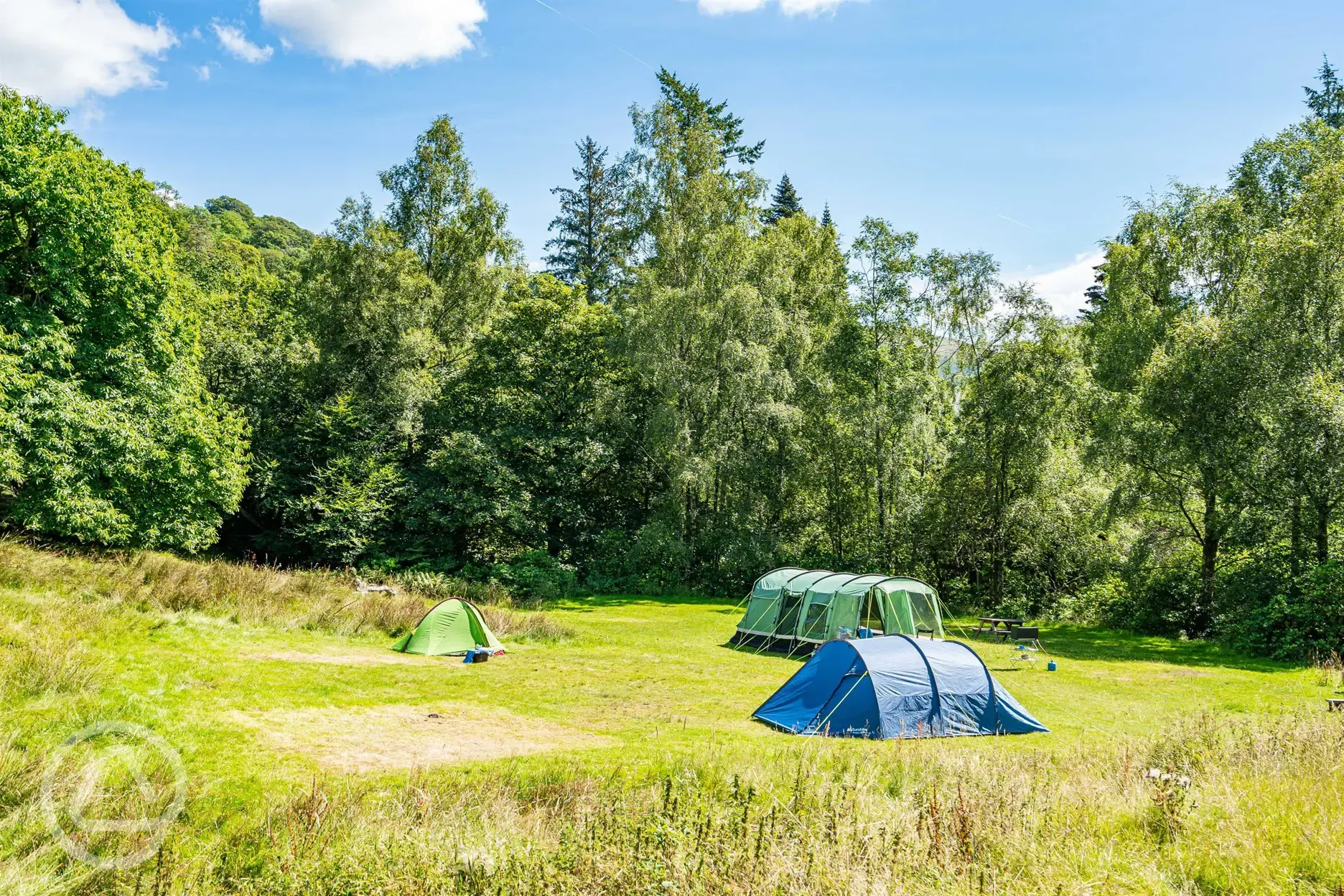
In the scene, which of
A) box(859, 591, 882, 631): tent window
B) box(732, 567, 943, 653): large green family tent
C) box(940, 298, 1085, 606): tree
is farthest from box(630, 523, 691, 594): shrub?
box(859, 591, 882, 631): tent window

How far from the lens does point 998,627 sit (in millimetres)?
21328

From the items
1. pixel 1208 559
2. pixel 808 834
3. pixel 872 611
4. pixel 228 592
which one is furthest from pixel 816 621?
pixel 228 592

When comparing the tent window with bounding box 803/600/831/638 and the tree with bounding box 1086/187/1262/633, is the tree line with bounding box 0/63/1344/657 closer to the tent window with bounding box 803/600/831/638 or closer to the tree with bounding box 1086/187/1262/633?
the tree with bounding box 1086/187/1262/633

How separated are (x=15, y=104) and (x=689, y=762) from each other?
76.5ft

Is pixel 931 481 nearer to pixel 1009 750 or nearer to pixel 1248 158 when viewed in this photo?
pixel 1248 158

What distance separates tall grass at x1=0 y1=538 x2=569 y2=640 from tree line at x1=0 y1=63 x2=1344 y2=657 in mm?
4037

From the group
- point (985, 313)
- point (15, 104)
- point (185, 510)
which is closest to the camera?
point (15, 104)

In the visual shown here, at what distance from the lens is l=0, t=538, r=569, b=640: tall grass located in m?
14.0

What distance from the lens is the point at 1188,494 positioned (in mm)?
21406

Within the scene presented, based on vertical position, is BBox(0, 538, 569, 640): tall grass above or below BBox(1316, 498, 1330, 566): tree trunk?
below

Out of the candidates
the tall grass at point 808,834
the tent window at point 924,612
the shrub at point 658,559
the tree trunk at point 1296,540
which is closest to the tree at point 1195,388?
the tree trunk at point 1296,540

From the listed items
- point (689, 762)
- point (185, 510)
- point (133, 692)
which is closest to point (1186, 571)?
point (689, 762)

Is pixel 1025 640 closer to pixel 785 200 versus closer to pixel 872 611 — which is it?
pixel 872 611

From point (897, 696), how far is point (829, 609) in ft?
22.4
